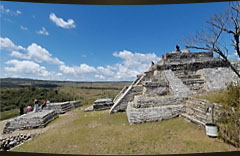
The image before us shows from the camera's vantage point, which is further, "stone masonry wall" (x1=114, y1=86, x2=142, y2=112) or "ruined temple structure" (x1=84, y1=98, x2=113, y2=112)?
"ruined temple structure" (x1=84, y1=98, x2=113, y2=112)

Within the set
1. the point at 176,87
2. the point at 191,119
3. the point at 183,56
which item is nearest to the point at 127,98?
the point at 176,87

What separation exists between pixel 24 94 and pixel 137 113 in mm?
24959

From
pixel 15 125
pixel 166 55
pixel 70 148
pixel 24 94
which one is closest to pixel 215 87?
pixel 166 55

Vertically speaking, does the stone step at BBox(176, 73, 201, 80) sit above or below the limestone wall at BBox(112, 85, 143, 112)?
above

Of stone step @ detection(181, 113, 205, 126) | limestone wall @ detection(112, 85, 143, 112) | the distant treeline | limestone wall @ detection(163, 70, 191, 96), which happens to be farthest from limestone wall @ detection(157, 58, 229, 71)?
the distant treeline

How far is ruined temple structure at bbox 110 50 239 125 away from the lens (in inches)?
204

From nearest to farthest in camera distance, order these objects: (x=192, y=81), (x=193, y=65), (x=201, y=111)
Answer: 1. (x=201, y=111)
2. (x=192, y=81)
3. (x=193, y=65)

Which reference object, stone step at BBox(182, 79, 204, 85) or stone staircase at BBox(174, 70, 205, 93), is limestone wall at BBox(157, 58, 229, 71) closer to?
stone staircase at BBox(174, 70, 205, 93)

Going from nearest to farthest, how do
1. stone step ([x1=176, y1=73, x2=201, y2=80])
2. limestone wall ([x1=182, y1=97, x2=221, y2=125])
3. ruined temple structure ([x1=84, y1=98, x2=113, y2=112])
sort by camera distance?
limestone wall ([x1=182, y1=97, x2=221, y2=125]) < stone step ([x1=176, y1=73, x2=201, y2=80]) < ruined temple structure ([x1=84, y1=98, x2=113, y2=112])

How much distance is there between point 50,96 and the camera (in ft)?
78.9

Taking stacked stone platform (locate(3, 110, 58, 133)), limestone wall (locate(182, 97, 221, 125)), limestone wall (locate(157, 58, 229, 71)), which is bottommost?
stacked stone platform (locate(3, 110, 58, 133))

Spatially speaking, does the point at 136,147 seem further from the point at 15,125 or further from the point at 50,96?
the point at 50,96

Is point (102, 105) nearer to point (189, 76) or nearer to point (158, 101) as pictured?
point (158, 101)

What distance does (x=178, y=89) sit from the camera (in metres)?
6.58
